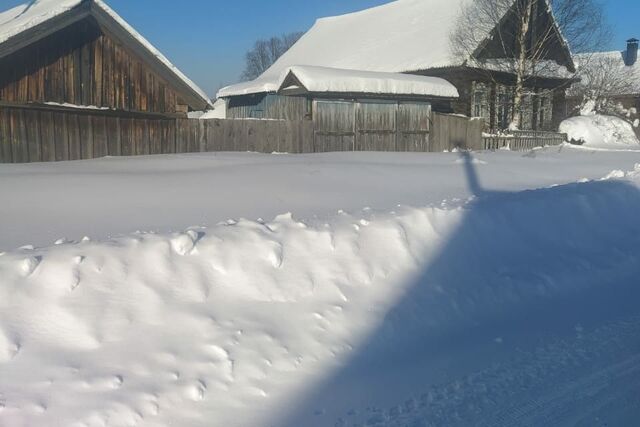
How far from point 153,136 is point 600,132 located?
74.2 feet

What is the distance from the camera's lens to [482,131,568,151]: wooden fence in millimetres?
21742

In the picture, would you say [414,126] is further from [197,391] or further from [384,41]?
[197,391]

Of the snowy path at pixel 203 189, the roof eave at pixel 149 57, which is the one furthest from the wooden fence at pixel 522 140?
the roof eave at pixel 149 57

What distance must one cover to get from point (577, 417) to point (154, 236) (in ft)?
9.91

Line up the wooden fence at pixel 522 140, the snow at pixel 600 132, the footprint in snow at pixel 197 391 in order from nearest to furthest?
1. the footprint in snow at pixel 197 391
2. the wooden fence at pixel 522 140
3. the snow at pixel 600 132

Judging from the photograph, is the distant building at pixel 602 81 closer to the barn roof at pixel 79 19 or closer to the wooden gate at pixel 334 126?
the wooden gate at pixel 334 126

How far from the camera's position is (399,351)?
4.14m

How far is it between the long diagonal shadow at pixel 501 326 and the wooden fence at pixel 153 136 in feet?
29.8

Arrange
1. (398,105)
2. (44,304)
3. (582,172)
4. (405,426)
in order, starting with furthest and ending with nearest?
(398,105)
(582,172)
(44,304)
(405,426)

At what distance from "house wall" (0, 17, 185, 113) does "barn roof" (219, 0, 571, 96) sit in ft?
31.4

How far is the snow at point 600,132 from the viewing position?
89.9ft

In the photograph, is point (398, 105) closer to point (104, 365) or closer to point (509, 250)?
point (509, 250)

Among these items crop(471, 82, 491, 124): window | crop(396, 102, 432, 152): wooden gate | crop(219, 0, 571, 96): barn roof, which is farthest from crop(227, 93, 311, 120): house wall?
crop(471, 82, 491, 124): window

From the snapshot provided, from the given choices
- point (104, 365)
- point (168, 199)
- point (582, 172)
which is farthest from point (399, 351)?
point (582, 172)
